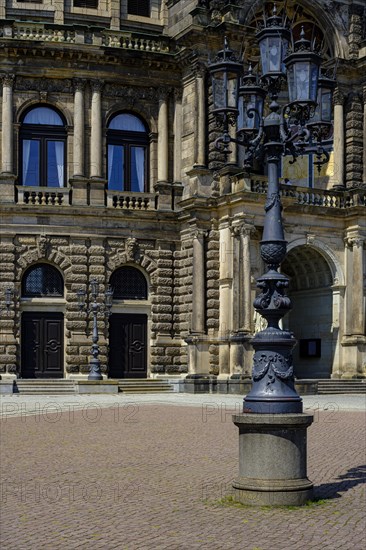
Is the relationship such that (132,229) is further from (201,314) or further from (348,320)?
(348,320)

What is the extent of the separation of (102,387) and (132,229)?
8.06 metres

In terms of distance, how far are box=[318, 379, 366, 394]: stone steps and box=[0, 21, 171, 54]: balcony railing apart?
16049 mm

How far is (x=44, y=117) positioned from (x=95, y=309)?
9367 mm

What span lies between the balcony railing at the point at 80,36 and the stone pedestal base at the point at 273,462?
3172cm

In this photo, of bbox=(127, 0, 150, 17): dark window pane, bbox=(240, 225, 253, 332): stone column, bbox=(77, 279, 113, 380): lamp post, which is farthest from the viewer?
bbox=(127, 0, 150, 17): dark window pane

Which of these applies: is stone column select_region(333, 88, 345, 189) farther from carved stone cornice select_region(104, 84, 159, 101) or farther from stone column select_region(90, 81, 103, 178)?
stone column select_region(90, 81, 103, 178)

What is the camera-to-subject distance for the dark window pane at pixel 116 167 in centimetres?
4312

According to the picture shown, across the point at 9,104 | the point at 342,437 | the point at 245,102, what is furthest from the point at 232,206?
the point at 245,102

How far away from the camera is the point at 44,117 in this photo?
140 feet

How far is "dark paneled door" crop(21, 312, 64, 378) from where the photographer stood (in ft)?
135

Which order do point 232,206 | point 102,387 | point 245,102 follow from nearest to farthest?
point 245,102 < point 102,387 < point 232,206

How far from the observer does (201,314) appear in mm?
40969

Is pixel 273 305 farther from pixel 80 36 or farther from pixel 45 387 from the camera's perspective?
pixel 80 36

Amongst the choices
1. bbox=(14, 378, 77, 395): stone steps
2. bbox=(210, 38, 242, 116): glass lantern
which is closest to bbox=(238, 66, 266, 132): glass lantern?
bbox=(210, 38, 242, 116): glass lantern
